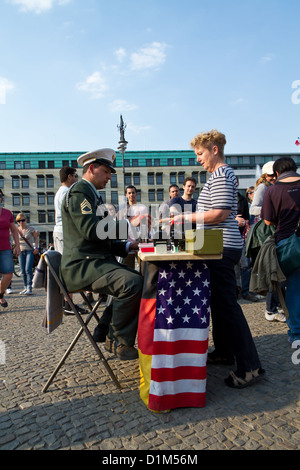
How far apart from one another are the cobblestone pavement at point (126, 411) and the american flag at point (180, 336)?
0.13 meters

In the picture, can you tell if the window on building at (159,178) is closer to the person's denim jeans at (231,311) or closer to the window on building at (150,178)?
the window on building at (150,178)

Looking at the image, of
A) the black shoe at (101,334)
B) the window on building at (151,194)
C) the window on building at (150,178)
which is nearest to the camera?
the black shoe at (101,334)

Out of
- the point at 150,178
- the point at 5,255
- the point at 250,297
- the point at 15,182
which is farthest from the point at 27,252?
the point at 15,182

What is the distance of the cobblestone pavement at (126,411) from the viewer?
2164 mm

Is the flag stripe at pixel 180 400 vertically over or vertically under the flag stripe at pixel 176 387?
under

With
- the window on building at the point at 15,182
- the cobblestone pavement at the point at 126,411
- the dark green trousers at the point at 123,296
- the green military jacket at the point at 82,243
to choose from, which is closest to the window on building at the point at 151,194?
the window on building at the point at 15,182

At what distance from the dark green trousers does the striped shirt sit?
0.80m

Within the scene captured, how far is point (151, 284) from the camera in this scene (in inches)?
107

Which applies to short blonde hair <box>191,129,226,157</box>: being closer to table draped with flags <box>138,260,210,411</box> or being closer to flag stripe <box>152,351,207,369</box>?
Result: table draped with flags <box>138,260,210,411</box>

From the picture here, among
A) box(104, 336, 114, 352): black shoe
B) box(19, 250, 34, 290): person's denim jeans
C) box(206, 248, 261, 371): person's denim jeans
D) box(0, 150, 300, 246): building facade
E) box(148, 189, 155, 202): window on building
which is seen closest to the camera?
box(206, 248, 261, 371): person's denim jeans

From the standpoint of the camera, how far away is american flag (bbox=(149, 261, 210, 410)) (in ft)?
8.53

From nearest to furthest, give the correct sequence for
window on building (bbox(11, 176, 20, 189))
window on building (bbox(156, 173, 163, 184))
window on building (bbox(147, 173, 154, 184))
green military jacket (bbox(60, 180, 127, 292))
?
1. green military jacket (bbox(60, 180, 127, 292))
2. window on building (bbox(11, 176, 20, 189))
3. window on building (bbox(147, 173, 154, 184))
4. window on building (bbox(156, 173, 163, 184))

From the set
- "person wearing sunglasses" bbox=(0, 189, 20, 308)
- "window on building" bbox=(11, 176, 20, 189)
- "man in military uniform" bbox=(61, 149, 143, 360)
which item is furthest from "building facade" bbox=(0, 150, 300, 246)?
"man in military uniform" bbox=(61, 149, 143, 360)
